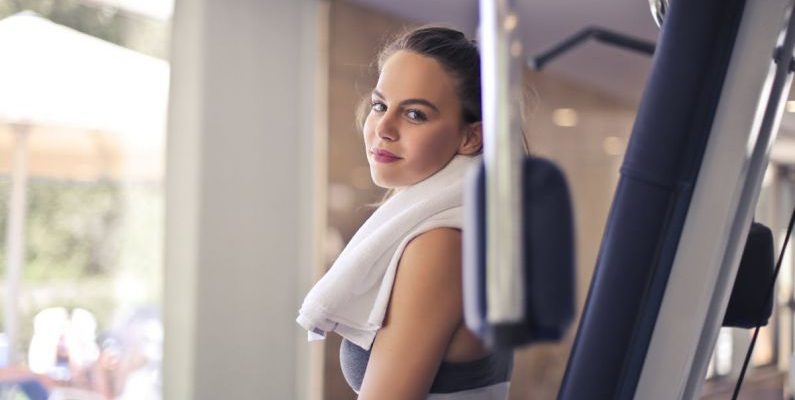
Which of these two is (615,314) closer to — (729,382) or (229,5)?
(729,382)

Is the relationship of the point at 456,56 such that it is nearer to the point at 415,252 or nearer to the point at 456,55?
the point at 456,55

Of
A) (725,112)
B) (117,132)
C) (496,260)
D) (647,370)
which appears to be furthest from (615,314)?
(117,132)

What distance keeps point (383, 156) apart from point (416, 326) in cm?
16

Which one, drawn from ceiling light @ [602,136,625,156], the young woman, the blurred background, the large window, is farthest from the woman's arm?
ceiling light @ [602,136,625,156]

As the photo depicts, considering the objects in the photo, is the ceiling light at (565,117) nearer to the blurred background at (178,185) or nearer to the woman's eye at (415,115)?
the blurred background at (178,185)

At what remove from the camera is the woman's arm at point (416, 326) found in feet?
2.41

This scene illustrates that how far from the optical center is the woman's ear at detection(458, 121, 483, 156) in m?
0.84

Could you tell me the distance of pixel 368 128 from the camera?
820 millimetres

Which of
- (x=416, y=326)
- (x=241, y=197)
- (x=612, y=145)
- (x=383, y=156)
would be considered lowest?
(x=241, y=197)

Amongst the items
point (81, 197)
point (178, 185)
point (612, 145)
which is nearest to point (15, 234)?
point (81, 197)

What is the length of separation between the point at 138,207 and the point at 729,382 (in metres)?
3.11

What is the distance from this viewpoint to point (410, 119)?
2.63 ft

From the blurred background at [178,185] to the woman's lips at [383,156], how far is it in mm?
2257

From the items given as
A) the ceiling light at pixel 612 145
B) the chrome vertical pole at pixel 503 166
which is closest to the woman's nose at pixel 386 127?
the chrome vertical pole at pixel 503 166
